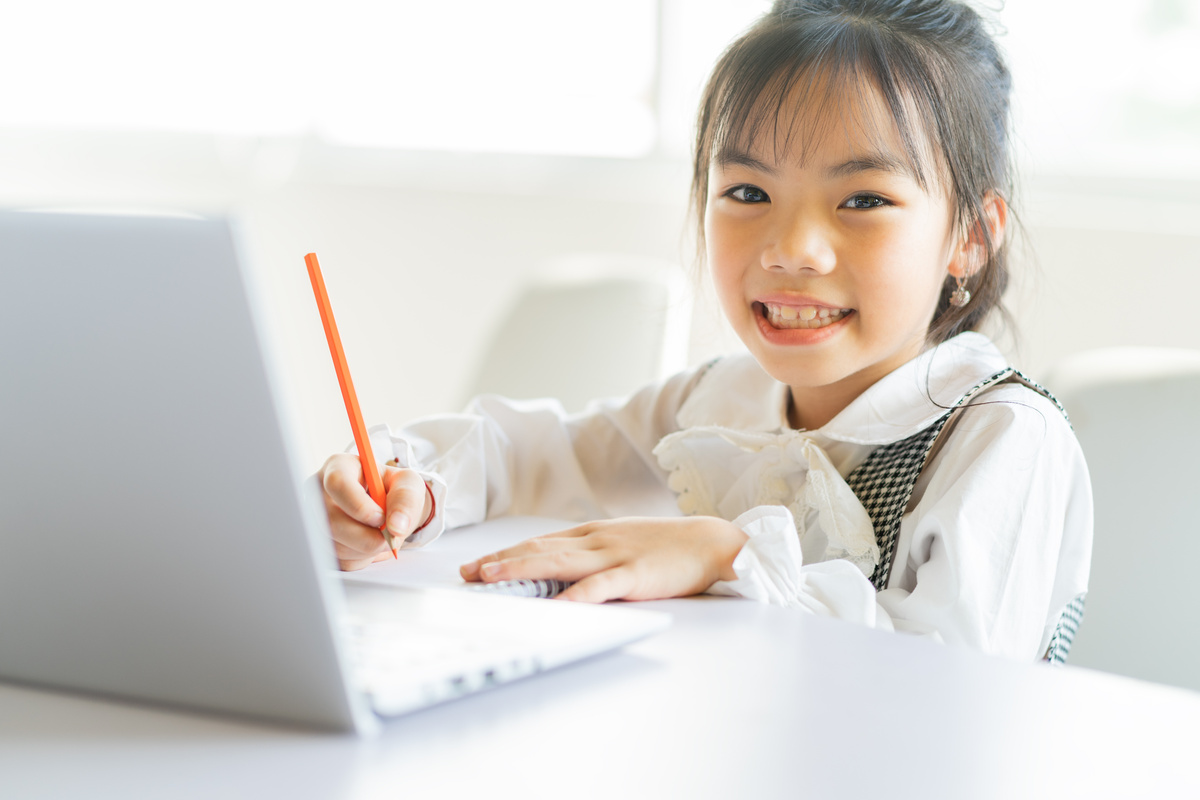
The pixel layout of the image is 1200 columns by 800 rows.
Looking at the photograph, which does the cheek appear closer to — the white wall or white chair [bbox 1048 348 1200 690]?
white chair [bbox 1048 348 1200 690]

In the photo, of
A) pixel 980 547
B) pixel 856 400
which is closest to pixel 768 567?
pixel 980 547

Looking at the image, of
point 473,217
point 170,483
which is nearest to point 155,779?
point 170,483

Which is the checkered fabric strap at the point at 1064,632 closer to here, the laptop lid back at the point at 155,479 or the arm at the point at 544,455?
the arm at the point at 544,455

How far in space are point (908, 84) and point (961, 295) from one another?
210mm

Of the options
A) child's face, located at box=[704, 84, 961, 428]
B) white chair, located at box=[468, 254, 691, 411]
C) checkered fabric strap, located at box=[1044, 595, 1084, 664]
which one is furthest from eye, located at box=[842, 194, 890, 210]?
white chair, located at box=[468, 254, 691, 411]

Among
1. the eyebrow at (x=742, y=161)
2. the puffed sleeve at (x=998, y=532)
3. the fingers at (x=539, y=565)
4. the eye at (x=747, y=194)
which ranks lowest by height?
the puffed sleeve at (x=998, y=532)

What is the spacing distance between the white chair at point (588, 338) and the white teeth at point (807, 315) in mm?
574

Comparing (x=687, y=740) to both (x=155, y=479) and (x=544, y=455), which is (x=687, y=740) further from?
(x=544, y=455)

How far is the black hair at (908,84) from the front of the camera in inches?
35.1

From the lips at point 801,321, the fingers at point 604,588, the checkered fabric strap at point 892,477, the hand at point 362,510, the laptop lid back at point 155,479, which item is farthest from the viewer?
the lips at point 801,321

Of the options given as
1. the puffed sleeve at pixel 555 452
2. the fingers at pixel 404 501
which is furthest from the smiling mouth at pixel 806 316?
the fingers at pixel 404 501

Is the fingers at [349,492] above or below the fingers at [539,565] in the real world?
above

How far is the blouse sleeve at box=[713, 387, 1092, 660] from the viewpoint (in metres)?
0.65

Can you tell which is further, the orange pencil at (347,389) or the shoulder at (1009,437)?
the shoulder at (1009,437)
